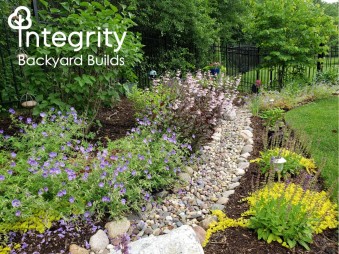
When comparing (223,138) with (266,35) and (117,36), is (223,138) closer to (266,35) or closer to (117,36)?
(117,36)

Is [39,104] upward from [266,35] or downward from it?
downward

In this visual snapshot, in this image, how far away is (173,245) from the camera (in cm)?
206

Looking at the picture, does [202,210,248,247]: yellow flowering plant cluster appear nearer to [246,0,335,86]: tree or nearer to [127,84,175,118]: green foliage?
[127,84,175,118]: green foliage

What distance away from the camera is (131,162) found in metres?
2.93

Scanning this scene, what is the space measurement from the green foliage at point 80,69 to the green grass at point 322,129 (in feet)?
8.53

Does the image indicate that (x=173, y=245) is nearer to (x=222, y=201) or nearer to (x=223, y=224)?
(x=223, y=224)

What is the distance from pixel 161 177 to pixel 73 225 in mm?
1022

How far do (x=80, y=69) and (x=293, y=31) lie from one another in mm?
6429

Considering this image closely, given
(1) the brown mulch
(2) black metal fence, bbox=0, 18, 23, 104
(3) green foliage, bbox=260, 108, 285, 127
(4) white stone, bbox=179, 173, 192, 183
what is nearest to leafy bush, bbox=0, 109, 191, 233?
(4) white stone, bbox=179, 173, 192, 183

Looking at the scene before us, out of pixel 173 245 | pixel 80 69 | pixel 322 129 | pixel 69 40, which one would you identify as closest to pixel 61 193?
pixel 173 245

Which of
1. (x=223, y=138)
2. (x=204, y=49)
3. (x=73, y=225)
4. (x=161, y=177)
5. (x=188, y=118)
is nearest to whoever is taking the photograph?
(x=73, y=225)

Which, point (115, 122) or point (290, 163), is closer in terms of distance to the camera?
point (290, 163)

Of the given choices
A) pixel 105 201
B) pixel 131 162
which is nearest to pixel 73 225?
pixel 105 201

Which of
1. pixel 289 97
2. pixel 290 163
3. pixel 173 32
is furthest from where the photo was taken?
pixel 173 32
